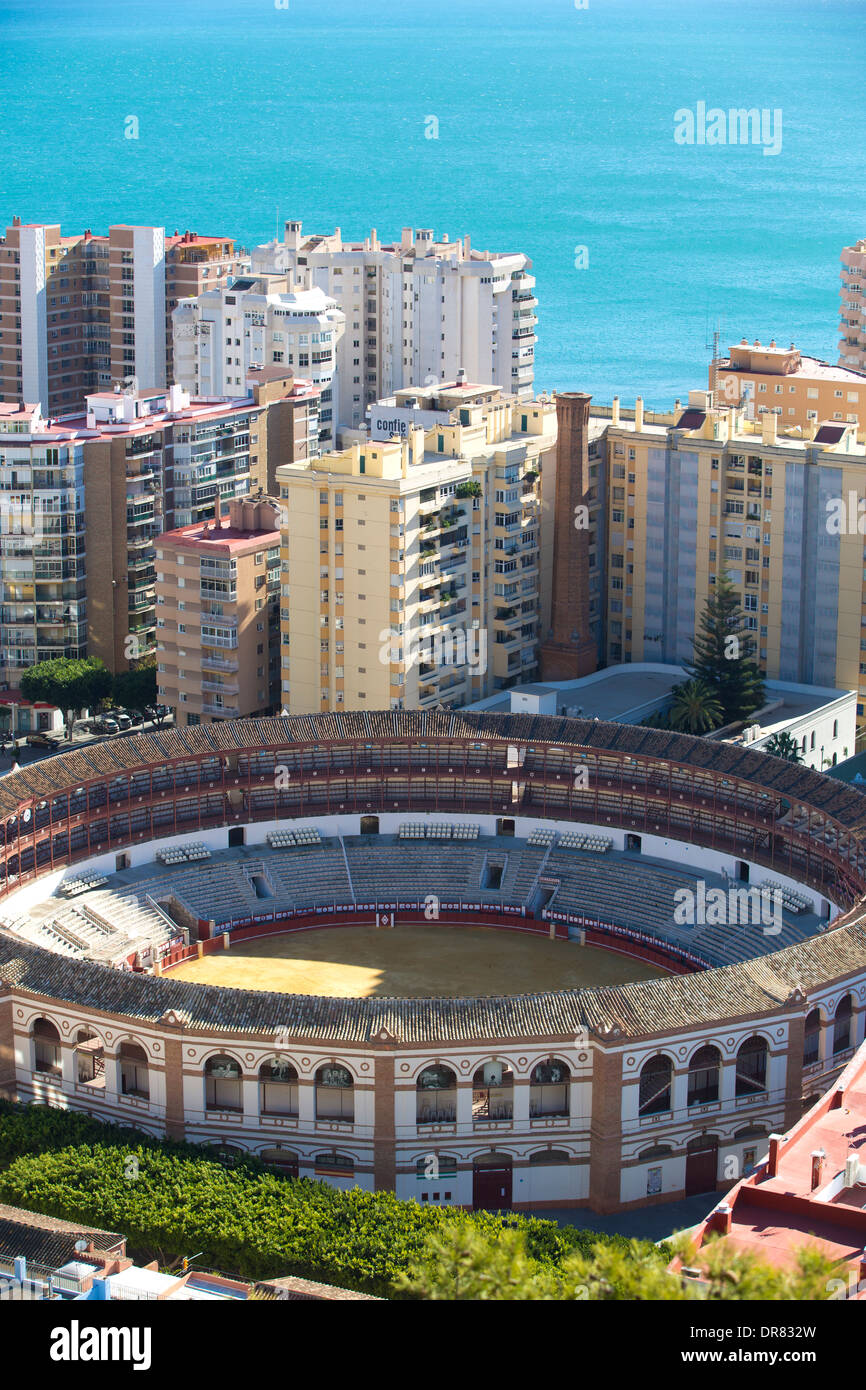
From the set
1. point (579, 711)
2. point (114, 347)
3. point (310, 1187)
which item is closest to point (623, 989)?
point (310, 1187)

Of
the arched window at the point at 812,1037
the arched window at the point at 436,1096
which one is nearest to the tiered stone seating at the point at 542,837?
the arched window at the point at 812,1037

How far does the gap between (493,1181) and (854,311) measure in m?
114

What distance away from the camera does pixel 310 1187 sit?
57469mm

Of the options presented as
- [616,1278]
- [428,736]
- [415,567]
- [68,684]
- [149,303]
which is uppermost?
[149,303]

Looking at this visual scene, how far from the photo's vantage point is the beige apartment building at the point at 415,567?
335 ft

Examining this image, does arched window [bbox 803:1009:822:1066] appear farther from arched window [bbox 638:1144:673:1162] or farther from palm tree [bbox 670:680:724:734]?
palm tree [bbox 670:680:724:734]

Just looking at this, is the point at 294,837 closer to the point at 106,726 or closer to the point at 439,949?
the point at 439,949

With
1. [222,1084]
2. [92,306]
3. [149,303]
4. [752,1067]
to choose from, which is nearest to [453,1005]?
[222,1084]

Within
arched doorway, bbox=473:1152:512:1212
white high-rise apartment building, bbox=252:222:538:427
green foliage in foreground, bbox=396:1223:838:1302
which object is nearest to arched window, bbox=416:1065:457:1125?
arched doorway, bbox=473:1152:512:1212

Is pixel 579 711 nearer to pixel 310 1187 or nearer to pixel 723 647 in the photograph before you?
pixel 723 647

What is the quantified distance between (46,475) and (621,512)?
108 ft

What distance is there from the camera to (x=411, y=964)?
84250mm

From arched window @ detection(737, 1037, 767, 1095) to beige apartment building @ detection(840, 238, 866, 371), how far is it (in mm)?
105325

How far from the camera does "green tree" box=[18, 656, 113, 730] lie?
114 metres
